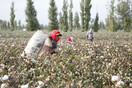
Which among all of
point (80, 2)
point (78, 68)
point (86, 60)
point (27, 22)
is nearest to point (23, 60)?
point (78, 68)

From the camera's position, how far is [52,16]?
1569 inches

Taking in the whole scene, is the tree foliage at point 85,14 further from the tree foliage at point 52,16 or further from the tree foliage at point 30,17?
the tree foliage at point 30,17

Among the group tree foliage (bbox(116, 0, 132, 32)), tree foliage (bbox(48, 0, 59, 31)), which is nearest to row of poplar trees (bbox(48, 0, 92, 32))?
tree foliage (bbox(48, 0, 59, 31))

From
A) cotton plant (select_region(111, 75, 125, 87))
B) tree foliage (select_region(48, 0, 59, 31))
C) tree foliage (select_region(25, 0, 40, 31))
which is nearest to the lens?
cotton plant (select_region(111, 75, 125, 87))

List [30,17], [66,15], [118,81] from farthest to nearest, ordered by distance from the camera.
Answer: [66,15], [30,17], [118,81]

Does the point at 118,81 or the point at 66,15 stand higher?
the point at 66,15

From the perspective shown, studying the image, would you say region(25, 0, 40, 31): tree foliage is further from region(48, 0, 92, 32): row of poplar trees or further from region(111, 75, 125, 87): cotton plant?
region(111, 75, 125, 87): cotton plant

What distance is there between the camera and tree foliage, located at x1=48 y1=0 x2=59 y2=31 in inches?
1551

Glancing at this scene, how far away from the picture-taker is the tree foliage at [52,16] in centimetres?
3941

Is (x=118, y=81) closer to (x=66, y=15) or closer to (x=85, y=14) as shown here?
(x=85, y=14)

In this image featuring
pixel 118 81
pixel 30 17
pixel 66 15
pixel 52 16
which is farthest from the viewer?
pixel 66 15

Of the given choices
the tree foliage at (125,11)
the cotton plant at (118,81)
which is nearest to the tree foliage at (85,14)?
the tree foliage at (125,11)

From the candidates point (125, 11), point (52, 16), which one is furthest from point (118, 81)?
point (125, 11)

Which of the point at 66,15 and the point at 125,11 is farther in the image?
the point at 66,15
